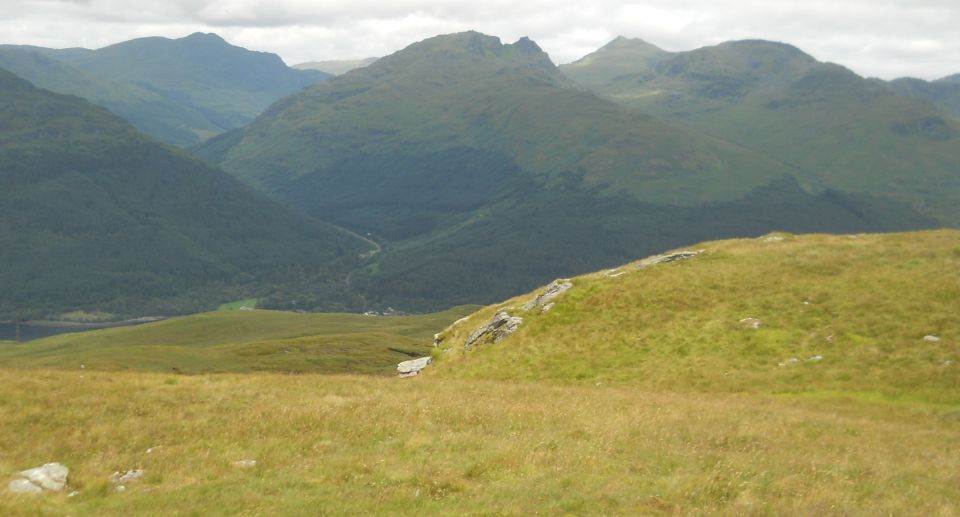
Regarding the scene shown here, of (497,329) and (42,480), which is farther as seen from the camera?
(497,329)

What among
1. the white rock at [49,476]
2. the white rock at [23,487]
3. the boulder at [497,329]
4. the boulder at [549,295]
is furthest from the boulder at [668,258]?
the white rock at [23,487]

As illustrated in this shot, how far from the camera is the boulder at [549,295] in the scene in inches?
2065

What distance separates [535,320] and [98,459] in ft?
108

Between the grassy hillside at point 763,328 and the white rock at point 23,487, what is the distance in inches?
1086

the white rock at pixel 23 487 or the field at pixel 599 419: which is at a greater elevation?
the white rock at pixel 23 487

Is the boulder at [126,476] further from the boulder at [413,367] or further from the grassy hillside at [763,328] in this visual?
the boulder at [413,367]

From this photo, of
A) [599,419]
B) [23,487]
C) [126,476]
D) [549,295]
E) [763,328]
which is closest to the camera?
[23,487]

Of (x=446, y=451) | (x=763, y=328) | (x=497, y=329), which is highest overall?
(x=446, y=451)

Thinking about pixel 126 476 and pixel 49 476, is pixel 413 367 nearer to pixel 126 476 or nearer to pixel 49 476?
pixel 126 476

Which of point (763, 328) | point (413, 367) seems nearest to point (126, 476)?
point (763, 328)

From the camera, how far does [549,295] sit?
53.2m

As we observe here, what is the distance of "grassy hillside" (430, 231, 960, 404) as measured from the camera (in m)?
37.6

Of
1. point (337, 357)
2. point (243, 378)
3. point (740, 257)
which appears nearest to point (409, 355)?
point (337, 357)

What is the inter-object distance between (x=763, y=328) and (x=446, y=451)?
27.7 m
